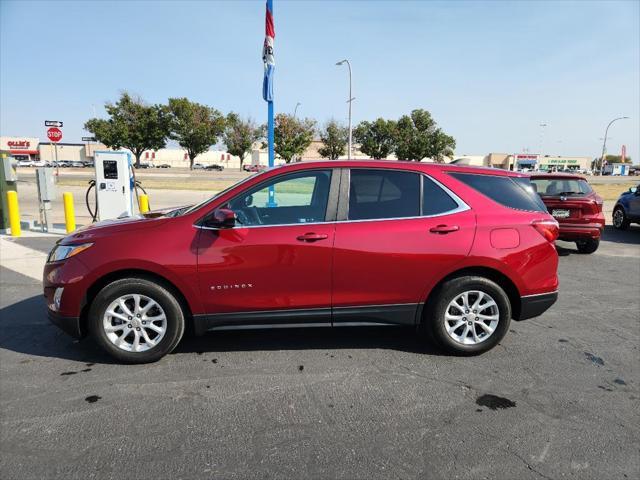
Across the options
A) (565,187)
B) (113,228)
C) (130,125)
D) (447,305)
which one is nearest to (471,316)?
(447,305)

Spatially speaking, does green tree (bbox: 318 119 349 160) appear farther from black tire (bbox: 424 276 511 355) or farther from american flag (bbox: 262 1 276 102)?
black tire (bbox: 424 276 511 355)

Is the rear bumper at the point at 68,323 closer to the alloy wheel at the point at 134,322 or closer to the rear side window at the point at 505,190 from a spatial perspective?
the alloy wheel at the point at 134,322

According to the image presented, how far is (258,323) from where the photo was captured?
11.4ft

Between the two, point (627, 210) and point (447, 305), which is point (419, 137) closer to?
point (627, 210)

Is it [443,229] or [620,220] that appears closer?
[443,229]

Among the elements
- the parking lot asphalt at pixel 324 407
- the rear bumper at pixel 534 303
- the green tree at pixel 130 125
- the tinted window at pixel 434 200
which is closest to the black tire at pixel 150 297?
the parking lot asphalt at pixel 324 407

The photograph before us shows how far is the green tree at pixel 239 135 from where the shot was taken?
60428 mm

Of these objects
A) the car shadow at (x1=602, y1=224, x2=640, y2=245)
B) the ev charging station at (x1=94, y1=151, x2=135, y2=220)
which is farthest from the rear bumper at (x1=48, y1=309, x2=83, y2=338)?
the car shadow at (x1=602, y1=224, x2=640, y2=245)

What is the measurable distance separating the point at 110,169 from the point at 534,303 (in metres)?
8.64

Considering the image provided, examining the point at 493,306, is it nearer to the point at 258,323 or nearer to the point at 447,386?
the point at 447,386

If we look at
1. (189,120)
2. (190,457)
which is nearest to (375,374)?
(190,457)

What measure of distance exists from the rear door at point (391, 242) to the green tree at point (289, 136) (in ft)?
95.8

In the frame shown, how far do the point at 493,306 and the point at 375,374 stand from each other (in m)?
1.23

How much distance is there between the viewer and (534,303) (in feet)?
12.0
